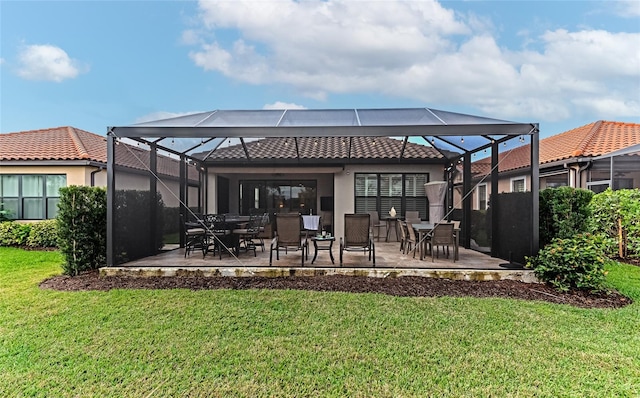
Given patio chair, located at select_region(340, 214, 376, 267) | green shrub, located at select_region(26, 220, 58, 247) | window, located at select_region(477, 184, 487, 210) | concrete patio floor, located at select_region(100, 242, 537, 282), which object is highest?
window, located at select_region(477, 184, 487, 210)

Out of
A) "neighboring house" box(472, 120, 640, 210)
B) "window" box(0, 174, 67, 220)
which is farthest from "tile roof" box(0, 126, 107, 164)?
"neighboring house" box(472, 120, 640, 210)

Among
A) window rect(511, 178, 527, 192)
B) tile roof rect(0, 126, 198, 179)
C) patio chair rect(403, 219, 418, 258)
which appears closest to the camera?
window rect(511, 178, 527, 192)

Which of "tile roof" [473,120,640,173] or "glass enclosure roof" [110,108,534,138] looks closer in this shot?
"glass enclosure roof" [110,108,534,138]

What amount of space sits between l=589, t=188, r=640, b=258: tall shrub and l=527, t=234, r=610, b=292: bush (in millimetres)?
3243

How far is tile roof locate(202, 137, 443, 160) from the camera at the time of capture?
11.9m

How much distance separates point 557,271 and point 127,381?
665cm

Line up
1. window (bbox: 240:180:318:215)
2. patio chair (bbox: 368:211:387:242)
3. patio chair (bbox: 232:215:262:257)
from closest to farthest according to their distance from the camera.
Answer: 1. patio chair (bbox: 232:215:262:257)
2. patio chair (bbox: 368:211:387:242)
3. window (bbox: 240:180:318:215)

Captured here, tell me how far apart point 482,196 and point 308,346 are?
6787 millimetres

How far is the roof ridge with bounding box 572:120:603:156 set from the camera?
413 inches

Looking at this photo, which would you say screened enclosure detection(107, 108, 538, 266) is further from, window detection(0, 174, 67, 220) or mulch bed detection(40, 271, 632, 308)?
window detection(0, 174, 67, 220)

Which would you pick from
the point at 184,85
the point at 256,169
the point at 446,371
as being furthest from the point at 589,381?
the point at 184,85

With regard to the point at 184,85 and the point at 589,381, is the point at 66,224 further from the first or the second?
the point at 184,85

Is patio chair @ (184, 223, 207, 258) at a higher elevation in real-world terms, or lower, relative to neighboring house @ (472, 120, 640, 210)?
lower

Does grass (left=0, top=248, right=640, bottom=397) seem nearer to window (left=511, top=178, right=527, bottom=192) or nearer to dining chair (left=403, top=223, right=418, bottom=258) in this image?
window (left=511, top=178, right=527, bottom=192)
